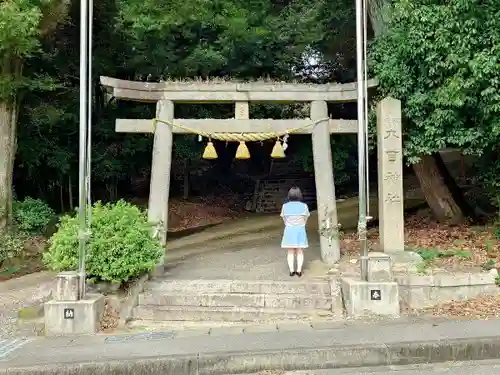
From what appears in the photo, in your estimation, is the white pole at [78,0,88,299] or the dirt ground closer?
the white pole at [78,0,88,299]

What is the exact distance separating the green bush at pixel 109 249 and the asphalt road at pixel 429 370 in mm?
3375

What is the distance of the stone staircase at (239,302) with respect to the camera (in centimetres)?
803

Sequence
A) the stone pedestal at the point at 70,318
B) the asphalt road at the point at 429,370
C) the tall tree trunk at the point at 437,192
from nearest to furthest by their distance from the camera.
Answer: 1. the asphalt road at the point at 429,370
2. the stone pedestal at the point at 70,318
3. the tall tree trunk at the point at 437,192

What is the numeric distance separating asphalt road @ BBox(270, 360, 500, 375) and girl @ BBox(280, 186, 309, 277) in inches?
139

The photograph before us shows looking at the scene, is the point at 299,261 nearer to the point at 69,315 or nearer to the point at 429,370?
the point at 429,370

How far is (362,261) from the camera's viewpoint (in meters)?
8.07

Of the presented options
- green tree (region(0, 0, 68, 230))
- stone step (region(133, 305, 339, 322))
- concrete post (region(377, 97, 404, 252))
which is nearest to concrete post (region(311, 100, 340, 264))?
concrete post (region(377, 97, 404, 252))

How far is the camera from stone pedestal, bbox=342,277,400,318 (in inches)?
301

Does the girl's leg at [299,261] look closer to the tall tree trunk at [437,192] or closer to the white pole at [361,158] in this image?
the white pole at [361,158]

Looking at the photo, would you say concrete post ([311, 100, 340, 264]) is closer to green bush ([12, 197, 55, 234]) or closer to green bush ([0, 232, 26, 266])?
green bush ([0, 232, 26, 266])

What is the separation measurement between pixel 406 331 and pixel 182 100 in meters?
6.50

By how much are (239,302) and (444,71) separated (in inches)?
239

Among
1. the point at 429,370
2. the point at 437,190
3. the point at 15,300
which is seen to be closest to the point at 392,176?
the point at 437,190

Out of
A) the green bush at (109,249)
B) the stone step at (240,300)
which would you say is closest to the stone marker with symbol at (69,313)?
the green bush at (109,249)
